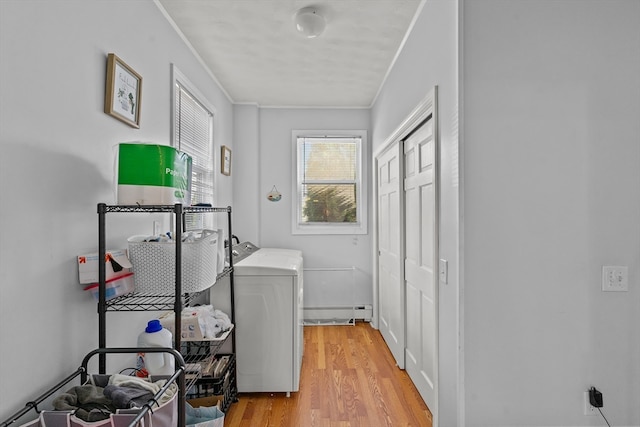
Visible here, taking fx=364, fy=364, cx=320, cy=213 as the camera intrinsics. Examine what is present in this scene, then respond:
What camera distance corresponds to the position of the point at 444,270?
1823 mm

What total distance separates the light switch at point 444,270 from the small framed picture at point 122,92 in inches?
67.5

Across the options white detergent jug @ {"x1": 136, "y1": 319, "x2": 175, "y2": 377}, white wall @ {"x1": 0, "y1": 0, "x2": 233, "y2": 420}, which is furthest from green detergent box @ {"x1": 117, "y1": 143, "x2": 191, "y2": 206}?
white detergent jug @ {"x1": 136, "y1": 319, "x2": 175, "y2": 377}

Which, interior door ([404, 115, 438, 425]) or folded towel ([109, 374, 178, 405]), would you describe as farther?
interior door ([404, 115, 438, 425])

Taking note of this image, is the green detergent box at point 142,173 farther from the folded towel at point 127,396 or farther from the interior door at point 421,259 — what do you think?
the interior door at point 421,259

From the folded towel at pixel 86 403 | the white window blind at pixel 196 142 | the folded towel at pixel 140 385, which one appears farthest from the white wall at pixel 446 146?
the white window blind at pixel 196 142

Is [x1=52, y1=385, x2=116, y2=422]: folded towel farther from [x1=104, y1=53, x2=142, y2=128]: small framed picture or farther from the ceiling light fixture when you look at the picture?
the ceiling light fixture

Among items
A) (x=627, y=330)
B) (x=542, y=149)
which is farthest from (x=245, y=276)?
(x=627, y=330)

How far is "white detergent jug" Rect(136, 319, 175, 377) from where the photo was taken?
1.58m

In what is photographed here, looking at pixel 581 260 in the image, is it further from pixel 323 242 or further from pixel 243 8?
pixel 323 242

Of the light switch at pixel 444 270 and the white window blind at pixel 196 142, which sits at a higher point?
the white window blind at pixel 196 142

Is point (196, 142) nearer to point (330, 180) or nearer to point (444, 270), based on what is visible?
point (330, 180)

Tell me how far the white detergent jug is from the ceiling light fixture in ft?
6.24

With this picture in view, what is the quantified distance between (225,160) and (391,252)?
1855 mm

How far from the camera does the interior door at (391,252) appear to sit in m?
2.97
